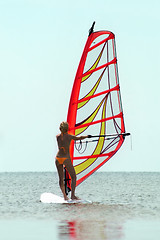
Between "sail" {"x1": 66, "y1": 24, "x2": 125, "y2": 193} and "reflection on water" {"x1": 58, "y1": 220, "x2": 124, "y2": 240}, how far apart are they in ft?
11.6

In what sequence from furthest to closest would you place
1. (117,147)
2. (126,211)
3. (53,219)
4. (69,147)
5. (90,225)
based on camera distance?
(117,147) < (69,147) < (126,211) < (53,219) < (90,225)

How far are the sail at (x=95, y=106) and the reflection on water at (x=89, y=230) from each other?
355cm

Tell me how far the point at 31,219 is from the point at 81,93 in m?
3.66

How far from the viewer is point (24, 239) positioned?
17.9ft

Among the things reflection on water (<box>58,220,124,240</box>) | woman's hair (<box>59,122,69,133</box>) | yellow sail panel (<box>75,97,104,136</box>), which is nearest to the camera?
reflection on water (<box>58,220,124,240</box>)

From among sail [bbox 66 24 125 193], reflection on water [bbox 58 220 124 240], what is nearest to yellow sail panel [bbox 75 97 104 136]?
sail [bbox 66 24 125 193]

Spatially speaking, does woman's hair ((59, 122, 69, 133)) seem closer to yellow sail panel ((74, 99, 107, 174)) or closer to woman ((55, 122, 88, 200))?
woman ((55, 122, 88, 200))

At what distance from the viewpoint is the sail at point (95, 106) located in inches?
412

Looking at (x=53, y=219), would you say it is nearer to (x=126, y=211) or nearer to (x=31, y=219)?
(x=31, y=219)

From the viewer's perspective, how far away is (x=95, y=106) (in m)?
10.6

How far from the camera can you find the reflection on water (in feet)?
18.3

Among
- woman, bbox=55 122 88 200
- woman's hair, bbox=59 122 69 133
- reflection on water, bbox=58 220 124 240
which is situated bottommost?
reflection on water, bbox=58 220 124 240

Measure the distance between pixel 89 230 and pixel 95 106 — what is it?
475 centimetres

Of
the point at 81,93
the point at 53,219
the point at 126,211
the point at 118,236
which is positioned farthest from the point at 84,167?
the point at 118,236
